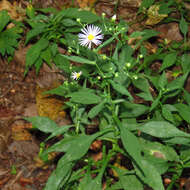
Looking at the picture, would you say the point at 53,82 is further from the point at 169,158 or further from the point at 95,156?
the point at 169,158

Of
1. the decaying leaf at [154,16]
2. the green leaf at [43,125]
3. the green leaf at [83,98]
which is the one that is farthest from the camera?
the decaying leaf at [154,16]

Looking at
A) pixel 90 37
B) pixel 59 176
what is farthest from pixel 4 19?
pixel 59 176

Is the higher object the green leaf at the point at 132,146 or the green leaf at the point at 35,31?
the green leaf at the point at 35,31

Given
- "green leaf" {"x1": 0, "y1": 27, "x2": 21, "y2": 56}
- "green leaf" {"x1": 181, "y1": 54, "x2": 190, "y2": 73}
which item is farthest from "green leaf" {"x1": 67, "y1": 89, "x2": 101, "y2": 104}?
"green leaf" {"x1": 0, "y1": 27, "x2": 21, "y2": 56}

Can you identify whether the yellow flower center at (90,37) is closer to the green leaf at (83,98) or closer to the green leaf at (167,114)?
the green leaf at (83,98)

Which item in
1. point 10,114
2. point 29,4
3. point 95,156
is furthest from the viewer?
point 29,4

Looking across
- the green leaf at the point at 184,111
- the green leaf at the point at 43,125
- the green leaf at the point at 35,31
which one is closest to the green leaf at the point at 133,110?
the green leaf at the point at 184,111

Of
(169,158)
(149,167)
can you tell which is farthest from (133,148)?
(169,158)
